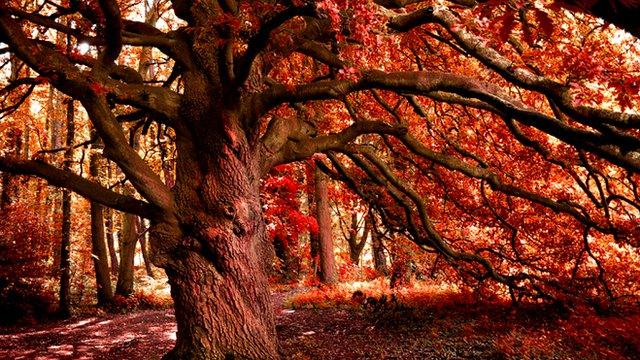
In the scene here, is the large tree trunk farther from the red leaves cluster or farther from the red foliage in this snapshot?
the red leaves cluster

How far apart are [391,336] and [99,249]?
34.3 feet

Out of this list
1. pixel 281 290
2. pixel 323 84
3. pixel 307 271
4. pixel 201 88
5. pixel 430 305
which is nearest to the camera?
pixel 323 84

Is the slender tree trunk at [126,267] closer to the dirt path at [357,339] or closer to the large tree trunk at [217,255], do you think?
the dirt path at [357,339]

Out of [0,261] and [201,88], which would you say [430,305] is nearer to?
[201,88]

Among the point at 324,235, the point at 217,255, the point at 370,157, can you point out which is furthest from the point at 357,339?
the point at 324,235

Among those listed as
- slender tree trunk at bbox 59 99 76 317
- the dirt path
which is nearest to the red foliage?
slender tree trunk at bbox 59 99 76 317

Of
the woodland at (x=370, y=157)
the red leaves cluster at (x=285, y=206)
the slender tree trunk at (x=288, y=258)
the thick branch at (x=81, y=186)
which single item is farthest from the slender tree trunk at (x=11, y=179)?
the thick branch at (x=81, y=186)

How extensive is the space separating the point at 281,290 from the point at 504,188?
539 inches

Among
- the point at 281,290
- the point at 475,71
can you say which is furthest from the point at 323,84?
the point at 281,290

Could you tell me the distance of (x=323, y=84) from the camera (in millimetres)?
5184

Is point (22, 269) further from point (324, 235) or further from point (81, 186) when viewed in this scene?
point (81, 186)

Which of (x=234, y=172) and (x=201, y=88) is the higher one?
(x=201, y=88)

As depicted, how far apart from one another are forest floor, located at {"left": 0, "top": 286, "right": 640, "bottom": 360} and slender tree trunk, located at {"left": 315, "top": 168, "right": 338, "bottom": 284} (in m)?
2.79

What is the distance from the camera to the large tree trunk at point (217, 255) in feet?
17.6
